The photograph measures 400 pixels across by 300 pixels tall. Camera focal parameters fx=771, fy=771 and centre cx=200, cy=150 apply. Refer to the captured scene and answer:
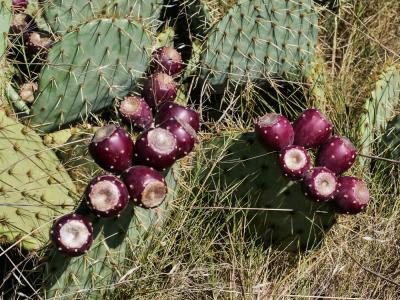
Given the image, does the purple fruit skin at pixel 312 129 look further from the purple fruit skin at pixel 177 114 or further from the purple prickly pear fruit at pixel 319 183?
the purple fruit skin at pixel 177 114

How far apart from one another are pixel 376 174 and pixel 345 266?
15.7 inches

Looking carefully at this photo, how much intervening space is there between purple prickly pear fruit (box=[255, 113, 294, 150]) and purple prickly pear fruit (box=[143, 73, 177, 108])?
0.49 metres

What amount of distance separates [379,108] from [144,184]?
1.11 metres

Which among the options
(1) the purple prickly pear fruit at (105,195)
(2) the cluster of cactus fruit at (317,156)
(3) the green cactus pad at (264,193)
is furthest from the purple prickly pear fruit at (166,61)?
(1) the purple prickly pear fruit at (105,195)

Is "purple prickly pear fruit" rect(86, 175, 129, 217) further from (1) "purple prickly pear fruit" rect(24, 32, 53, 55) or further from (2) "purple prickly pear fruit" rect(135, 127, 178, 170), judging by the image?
(1) "purple prickly pear fruit" rect(24, 32, 53, 55)

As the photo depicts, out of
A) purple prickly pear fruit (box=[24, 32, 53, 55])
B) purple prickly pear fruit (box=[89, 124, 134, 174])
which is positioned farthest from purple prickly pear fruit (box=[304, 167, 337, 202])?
purple prickly pear fruit (box=[24, 32, 53, 55])

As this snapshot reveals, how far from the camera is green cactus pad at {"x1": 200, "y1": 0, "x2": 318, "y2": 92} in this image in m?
2.65

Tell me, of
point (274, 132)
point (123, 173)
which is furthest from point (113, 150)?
point (274, 132)

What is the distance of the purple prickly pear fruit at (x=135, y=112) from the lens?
229 centimetres

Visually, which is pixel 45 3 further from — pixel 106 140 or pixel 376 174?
pixel 376 174

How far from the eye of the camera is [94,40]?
240 centimetres

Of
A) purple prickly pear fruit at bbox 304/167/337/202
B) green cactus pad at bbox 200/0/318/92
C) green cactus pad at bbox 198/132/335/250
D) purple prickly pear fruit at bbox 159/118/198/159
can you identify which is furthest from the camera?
green cactus pad at bbox 200/0/318/92

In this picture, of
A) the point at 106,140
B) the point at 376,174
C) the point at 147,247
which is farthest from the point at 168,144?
the point at 376,174

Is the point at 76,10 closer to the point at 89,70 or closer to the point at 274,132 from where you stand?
the point at 89,70
